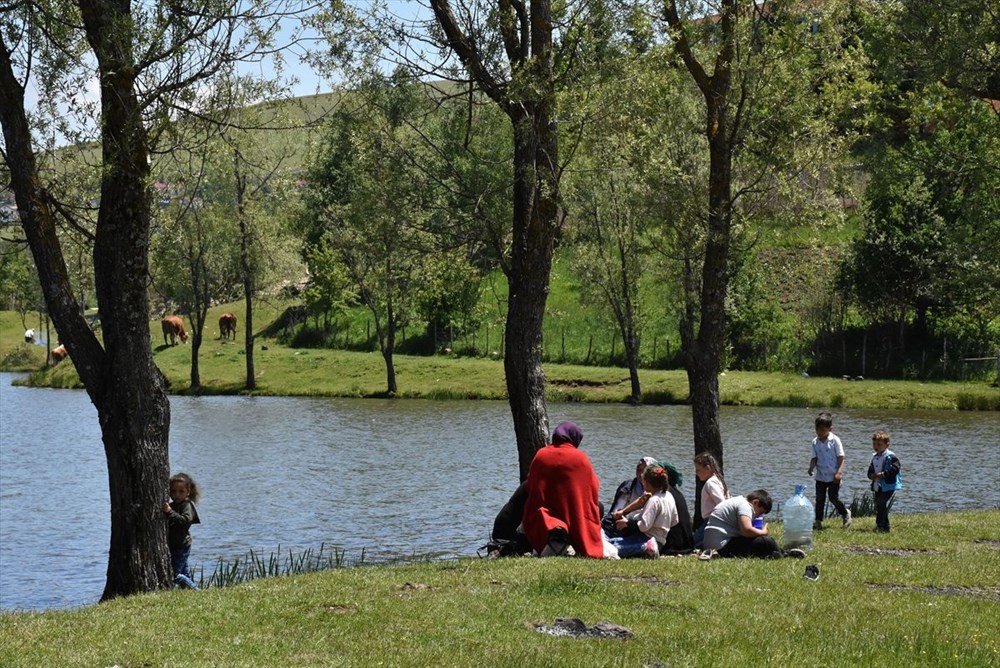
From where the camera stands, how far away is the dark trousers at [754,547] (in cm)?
1577

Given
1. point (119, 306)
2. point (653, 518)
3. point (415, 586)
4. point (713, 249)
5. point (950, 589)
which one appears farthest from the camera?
point (713, 249)

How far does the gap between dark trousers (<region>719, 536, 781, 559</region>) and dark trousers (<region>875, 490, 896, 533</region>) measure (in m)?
4.24

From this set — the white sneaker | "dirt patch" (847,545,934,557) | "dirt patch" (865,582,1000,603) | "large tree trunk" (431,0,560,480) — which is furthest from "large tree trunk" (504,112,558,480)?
"dirt patch" (865,582,1000,603)

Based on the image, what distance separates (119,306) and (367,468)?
2348 centimetres

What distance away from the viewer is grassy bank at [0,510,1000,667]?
9820mm

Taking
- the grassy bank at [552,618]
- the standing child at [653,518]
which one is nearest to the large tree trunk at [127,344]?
the grassy bank at [552,618]

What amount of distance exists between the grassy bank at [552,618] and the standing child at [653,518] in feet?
2.95

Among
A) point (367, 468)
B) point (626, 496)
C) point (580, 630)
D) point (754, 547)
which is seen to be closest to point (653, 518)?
point (754, 547)

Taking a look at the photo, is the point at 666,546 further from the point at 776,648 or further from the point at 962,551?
the point at 776,648

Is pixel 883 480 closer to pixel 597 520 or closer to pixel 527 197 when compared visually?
pixel 597 520

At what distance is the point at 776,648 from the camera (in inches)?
396

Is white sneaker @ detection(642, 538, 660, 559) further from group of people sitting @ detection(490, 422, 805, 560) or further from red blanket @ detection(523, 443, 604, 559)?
red blanket @ detection(523, 443, 604, 559)

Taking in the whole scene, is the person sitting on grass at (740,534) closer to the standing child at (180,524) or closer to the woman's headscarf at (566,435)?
the woman's headscarf at (566,435)

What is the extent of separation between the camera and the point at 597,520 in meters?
16.0
